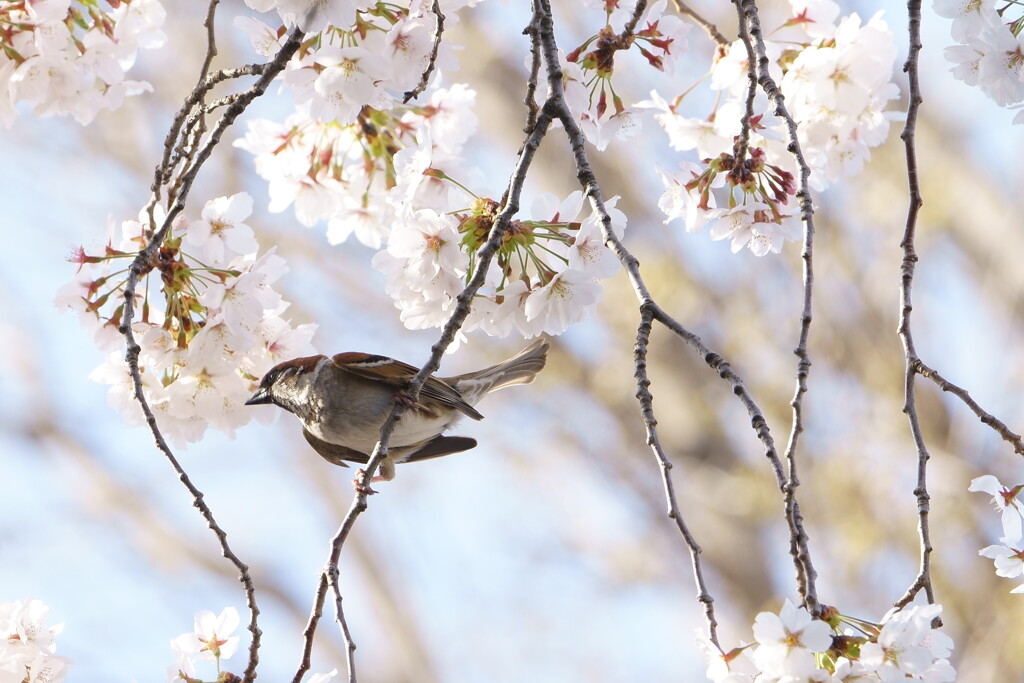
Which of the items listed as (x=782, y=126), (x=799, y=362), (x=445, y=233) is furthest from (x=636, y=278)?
(x=782, y=126)

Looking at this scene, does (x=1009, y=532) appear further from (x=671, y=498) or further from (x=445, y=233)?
(x=445, y=233)

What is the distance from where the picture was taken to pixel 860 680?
1417 millimetres

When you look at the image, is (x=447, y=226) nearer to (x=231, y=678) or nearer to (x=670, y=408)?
(x=231, y=678)

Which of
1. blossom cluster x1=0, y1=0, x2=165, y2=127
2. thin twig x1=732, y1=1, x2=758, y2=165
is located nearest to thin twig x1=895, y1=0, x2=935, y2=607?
thin twig x1=732, y1=1, x2=758, y2=165

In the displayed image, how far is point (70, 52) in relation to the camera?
2408mm

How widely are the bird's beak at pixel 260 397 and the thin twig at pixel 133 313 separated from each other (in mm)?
702

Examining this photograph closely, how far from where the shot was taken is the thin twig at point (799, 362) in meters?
1.35

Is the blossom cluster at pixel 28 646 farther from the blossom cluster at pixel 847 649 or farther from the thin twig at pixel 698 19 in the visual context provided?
the thin twig at pixel 698 19

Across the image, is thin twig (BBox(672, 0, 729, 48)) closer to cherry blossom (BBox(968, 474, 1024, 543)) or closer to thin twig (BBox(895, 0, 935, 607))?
thin twig (BBox(895, 0, 935, 607))

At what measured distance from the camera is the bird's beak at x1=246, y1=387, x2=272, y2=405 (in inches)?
101

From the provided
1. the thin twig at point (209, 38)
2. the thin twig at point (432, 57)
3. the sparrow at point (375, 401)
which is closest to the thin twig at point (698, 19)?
the thin twig at point (432, 57)

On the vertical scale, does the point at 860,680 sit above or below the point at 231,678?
below

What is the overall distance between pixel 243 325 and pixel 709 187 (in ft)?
3.68

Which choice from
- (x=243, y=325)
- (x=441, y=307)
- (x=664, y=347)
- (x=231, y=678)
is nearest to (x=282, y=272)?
(x=243, y=325)
